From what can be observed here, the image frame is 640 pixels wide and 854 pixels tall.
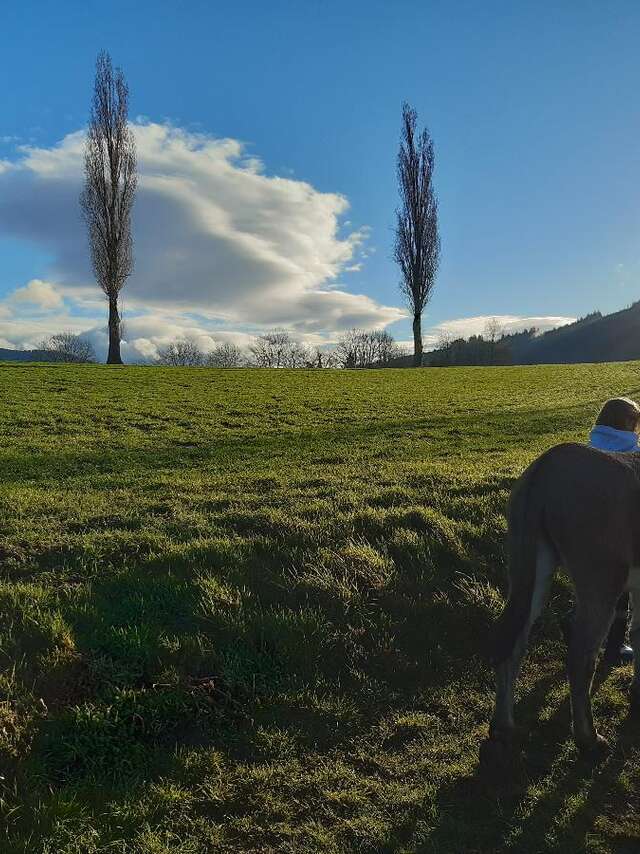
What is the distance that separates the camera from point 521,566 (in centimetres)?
345

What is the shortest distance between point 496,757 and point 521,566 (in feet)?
3.66

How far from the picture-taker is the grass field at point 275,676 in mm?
2904

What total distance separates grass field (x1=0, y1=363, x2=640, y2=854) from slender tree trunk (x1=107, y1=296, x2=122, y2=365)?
89.0ft

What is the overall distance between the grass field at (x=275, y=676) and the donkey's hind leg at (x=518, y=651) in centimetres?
22

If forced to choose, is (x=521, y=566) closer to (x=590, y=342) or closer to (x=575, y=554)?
(x=575, y=554)

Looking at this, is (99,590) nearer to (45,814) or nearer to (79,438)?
(45,814)

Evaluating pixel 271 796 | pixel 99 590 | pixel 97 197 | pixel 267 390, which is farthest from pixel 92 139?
pixel 271 796

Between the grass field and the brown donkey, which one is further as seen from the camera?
the brown donkey

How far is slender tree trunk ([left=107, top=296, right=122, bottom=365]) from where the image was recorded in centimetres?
3428

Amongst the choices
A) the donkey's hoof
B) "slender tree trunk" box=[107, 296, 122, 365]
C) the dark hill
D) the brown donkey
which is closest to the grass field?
the donkey's hoof

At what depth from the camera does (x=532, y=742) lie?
352 cm

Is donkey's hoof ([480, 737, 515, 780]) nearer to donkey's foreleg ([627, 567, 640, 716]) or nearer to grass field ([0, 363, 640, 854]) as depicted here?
grass field ([0, 363, 640, 854])

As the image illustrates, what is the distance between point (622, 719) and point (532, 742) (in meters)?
0.74

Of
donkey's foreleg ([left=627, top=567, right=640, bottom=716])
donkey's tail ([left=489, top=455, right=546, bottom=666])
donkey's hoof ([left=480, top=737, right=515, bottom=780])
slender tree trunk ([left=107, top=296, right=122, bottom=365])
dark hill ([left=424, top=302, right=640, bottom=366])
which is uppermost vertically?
dark hill ([left=424, top=302, right=640, bottom=366])
